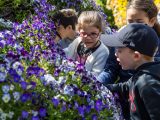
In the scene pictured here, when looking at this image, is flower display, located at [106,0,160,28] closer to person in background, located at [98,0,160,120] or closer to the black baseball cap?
person in background, located at [98,0,160,120]

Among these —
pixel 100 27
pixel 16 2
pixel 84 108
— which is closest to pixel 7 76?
pixel 84 108

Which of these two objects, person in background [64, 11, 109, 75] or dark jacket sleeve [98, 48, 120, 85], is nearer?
dark jacket sleeve [98, 48, 120, 85]

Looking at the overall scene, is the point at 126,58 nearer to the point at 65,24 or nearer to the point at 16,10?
the point at 65,24

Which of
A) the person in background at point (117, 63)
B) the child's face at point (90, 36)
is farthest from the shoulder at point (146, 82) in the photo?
the child's face at point (90, 36)

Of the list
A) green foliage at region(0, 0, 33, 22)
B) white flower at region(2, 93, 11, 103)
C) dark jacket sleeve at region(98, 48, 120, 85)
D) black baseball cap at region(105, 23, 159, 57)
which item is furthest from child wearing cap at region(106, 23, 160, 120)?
green foliage at region(0, 0, 33, 22)

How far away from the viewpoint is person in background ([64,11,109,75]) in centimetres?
413

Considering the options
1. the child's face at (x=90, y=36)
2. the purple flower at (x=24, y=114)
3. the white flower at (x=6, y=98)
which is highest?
the white flower at (x=6, y=98)

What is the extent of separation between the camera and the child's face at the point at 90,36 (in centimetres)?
424

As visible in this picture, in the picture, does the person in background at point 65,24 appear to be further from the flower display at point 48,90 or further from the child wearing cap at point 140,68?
the flower display at point 48,90

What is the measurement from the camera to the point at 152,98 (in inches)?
116

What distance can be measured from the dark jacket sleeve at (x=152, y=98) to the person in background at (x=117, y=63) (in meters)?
0.57

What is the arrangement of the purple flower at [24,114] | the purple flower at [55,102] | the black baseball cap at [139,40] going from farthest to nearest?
the black baseball cap at [139,40] < the purple flower at [55,102] < the purple flower at [24,114]

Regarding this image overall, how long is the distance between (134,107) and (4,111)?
111cm

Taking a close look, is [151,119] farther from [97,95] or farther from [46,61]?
[46,61]
